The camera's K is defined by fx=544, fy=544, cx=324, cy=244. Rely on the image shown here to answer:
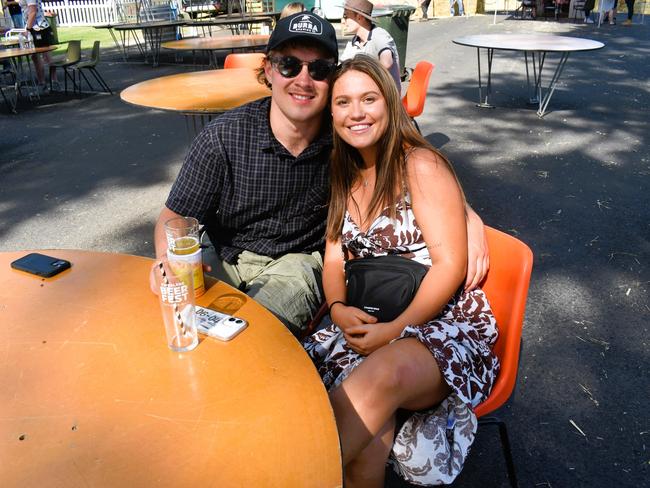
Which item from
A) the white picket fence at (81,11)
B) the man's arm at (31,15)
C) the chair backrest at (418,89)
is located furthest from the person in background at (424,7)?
the chair backrest at (418,89)

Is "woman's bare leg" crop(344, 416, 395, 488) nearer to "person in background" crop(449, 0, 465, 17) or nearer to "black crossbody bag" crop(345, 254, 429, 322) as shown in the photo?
"black crossbody bag" crop(345, 254, 429, 322)

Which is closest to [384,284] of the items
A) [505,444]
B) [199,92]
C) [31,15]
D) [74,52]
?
[505,444]

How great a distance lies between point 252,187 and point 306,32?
0.60 metres

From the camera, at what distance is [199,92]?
12.7 ft

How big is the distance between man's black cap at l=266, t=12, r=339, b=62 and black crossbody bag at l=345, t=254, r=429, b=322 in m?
0.81

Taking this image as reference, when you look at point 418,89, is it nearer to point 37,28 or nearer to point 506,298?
point 506,298

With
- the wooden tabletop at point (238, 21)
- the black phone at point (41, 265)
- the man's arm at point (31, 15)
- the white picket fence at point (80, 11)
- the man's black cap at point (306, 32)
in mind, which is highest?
the white picket fence at point (80, 11)

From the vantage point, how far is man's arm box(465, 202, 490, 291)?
1867 mm

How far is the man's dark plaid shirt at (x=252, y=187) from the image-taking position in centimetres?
208

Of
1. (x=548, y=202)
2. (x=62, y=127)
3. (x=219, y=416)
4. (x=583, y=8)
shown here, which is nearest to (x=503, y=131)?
(x=548, y=202)

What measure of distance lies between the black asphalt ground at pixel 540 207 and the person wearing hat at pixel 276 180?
109cm

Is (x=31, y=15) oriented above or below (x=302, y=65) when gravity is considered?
above

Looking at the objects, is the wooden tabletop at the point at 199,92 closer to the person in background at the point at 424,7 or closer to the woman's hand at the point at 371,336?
the woman's hand at the point at 371,336

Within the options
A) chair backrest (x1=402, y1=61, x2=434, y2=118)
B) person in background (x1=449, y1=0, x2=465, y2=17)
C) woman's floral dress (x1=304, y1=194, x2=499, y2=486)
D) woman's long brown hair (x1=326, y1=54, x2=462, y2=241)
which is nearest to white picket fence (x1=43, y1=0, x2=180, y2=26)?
person in background (x1=449, y1=0, x2=465, y2=17)
